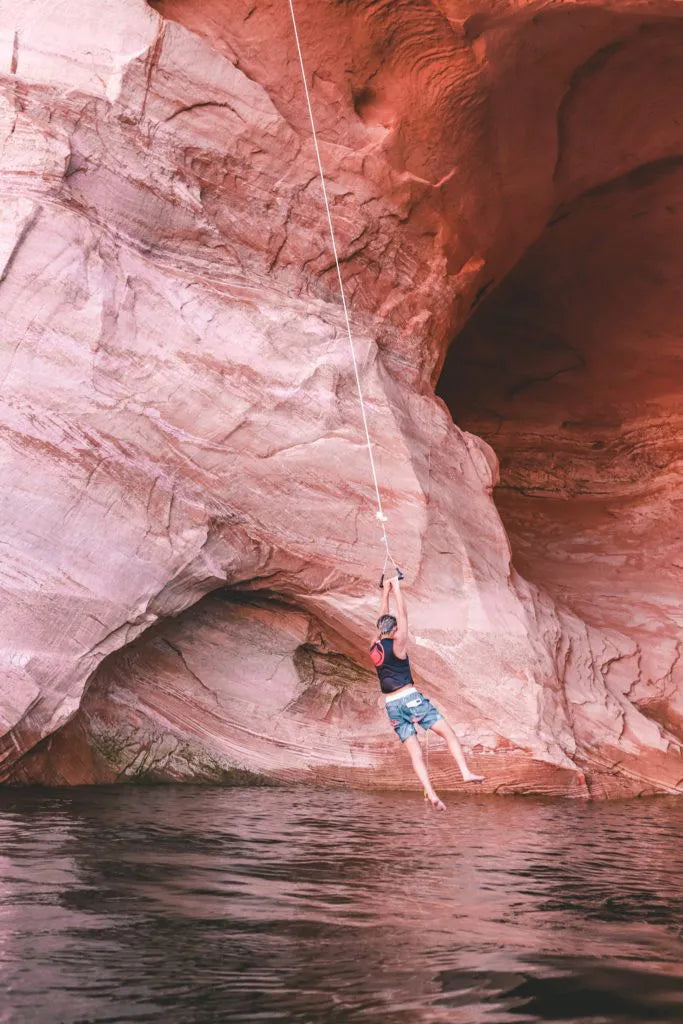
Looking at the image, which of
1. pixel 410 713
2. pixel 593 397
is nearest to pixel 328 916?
pixel 410 713

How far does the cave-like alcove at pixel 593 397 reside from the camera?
13.3 meters

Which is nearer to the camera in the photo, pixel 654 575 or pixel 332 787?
pixel 332 787

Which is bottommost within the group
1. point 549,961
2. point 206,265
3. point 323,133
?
point 549,961

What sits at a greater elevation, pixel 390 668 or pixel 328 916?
pixel 390 668

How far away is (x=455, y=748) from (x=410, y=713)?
447 millimetres

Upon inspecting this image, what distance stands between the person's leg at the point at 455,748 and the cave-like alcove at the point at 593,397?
5307mm

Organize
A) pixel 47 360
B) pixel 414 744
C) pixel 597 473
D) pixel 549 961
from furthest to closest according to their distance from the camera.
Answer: pixel 597 473 → pixel 47 360 → pixel 414 744 → pixel 549 961

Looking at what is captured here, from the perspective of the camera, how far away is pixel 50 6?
9781mm

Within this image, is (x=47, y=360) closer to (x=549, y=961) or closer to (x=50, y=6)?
(x=50, y=6)

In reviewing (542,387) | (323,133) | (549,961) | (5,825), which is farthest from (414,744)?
(542,387)

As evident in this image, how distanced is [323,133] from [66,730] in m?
6.15

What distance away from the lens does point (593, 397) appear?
1543 centimetres

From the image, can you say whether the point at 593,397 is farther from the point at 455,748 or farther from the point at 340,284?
the point at 455,748

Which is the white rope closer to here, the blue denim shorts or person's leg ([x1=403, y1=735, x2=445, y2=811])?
the blue denim shorts
